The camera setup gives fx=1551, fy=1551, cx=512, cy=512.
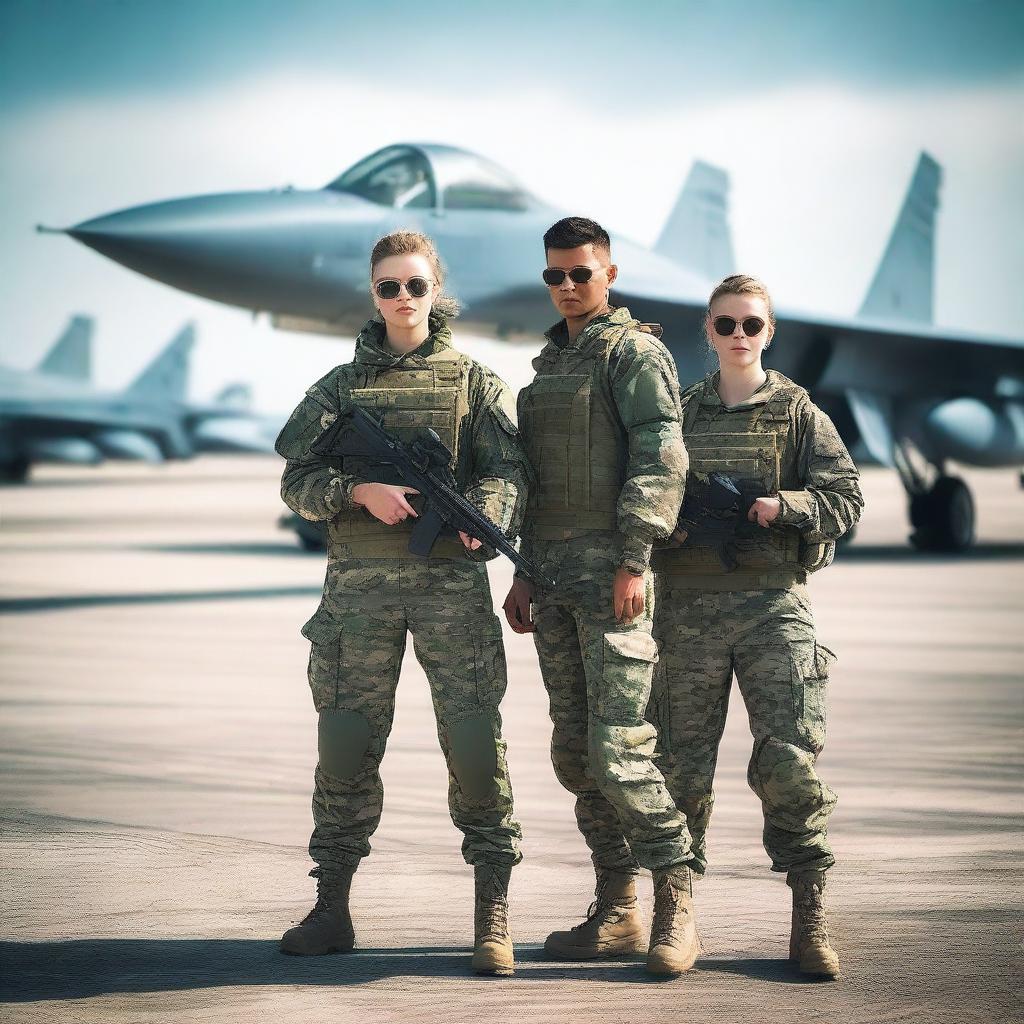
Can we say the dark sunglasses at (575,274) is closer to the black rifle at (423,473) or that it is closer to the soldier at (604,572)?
the soldier at (604,572)

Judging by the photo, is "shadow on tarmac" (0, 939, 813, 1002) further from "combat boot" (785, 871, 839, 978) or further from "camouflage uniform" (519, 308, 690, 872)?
"camouflage uniform" (519, 308, 690, 872)

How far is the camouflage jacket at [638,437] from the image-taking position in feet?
13.0

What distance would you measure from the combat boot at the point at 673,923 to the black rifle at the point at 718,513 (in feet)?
2.72

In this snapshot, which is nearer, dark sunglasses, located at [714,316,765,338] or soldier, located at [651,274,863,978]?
soldier, located at [651,274,863,978]

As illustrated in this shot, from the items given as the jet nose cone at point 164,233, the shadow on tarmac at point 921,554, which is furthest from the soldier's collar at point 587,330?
the shadow on tarmac at point 921,554

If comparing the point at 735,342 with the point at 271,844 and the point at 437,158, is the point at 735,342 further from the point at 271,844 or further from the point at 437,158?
the point at 437,158

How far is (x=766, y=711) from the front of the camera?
4113 mm

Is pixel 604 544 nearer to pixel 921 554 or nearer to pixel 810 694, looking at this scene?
pixel 810 694

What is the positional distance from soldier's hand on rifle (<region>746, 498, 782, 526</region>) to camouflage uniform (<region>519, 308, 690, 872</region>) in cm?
23

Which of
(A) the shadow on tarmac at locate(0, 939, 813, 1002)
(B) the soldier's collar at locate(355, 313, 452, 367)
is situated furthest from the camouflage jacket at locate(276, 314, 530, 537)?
(A) the shadow on tarmac at locate(0, 939, 813, 1002)

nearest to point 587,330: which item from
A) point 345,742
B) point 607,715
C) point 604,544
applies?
point 604,544

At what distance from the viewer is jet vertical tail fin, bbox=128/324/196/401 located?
74188 mm

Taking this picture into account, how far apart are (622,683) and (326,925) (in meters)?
1.05

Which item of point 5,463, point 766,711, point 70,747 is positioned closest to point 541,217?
point 70,747
